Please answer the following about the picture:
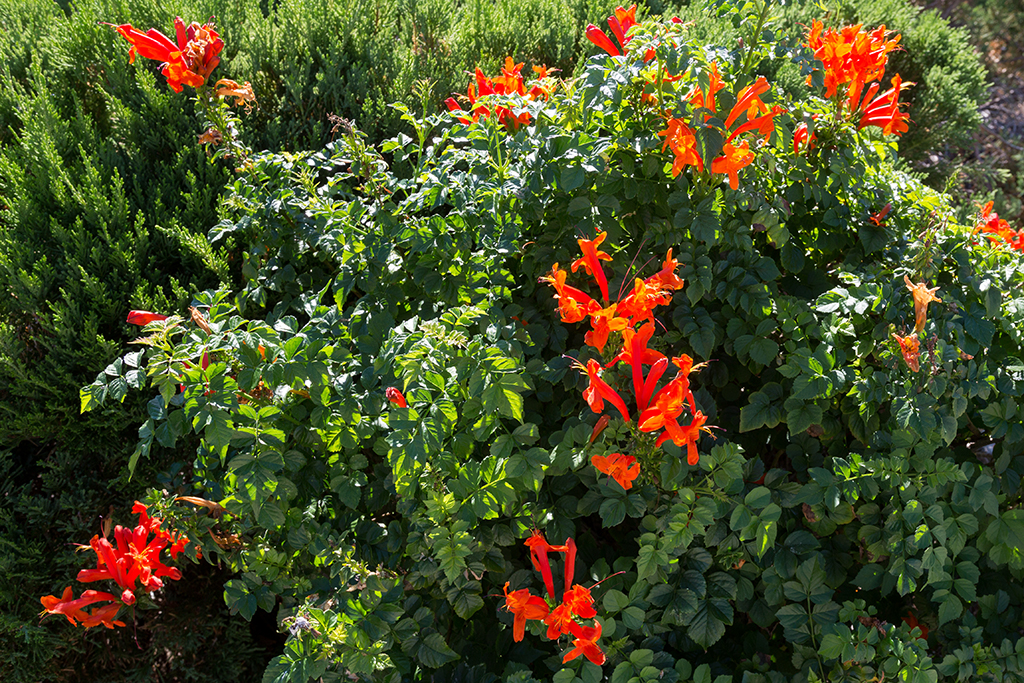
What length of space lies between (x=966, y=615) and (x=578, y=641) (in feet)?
3.30

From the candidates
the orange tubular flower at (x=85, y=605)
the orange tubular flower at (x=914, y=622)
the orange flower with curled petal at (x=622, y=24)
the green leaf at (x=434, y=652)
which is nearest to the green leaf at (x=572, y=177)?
the orange flower with curled petal at (x=622, y=24)

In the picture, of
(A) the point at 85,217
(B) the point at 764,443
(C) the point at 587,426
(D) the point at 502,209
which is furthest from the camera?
(A) the point at 85,217

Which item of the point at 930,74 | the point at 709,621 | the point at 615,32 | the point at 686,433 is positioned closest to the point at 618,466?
the point at 686,433

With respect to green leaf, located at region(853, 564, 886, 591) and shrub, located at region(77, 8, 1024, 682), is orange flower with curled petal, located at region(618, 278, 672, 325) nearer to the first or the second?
shrub, located at region(77, 8, 1024, 682)

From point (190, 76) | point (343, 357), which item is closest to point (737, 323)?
point (343, 357)

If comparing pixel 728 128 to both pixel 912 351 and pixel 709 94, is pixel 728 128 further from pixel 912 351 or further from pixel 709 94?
pixel 912 351

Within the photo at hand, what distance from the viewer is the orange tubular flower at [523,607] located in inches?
54.7

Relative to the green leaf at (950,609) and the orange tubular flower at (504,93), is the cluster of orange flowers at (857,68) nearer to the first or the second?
the orange tubular flower at (504,93)

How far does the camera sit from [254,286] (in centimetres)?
213

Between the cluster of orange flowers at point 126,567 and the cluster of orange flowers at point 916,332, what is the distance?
5.82ft

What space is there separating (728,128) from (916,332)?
615 mm

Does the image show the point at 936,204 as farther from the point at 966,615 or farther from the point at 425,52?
the point at 425,52

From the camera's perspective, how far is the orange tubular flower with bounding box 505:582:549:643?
1.39 m

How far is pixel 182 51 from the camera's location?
6.66ft
